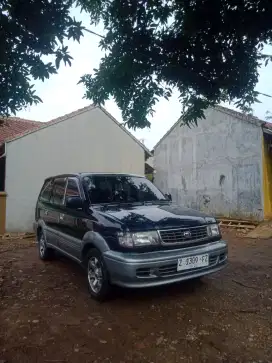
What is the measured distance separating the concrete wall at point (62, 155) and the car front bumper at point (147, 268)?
9399 millimetres

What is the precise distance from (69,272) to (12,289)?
3.69 feet

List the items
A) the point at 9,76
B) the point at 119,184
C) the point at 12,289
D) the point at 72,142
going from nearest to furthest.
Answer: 1. the point at 9,76
2. the point at 12,289
3. the point at 119,184
4. the point at 72,142

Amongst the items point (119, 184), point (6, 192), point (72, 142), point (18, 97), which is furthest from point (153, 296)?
point (72, 142)

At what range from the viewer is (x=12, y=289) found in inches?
188

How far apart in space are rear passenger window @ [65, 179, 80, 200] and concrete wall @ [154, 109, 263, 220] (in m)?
8.99

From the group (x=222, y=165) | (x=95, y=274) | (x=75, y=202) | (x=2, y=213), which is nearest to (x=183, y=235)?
(x=95, y=274)

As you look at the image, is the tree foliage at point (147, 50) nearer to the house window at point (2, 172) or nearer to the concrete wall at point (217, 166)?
the concrete wall at point (217, 166)

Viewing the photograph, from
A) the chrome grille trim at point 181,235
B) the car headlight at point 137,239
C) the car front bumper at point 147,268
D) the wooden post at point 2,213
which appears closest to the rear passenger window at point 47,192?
the car front bumper at point 147,268

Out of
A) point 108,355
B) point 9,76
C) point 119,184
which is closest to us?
point 108,355

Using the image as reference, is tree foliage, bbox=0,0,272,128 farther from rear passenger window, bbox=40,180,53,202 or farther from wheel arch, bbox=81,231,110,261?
rear passenger window, bbox=40,180,53,202

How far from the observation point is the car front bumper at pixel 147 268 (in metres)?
3.56

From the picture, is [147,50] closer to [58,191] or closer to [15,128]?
[58,191]

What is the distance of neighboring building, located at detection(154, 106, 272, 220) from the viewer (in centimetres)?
1209

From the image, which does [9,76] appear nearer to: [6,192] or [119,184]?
[119,184]
